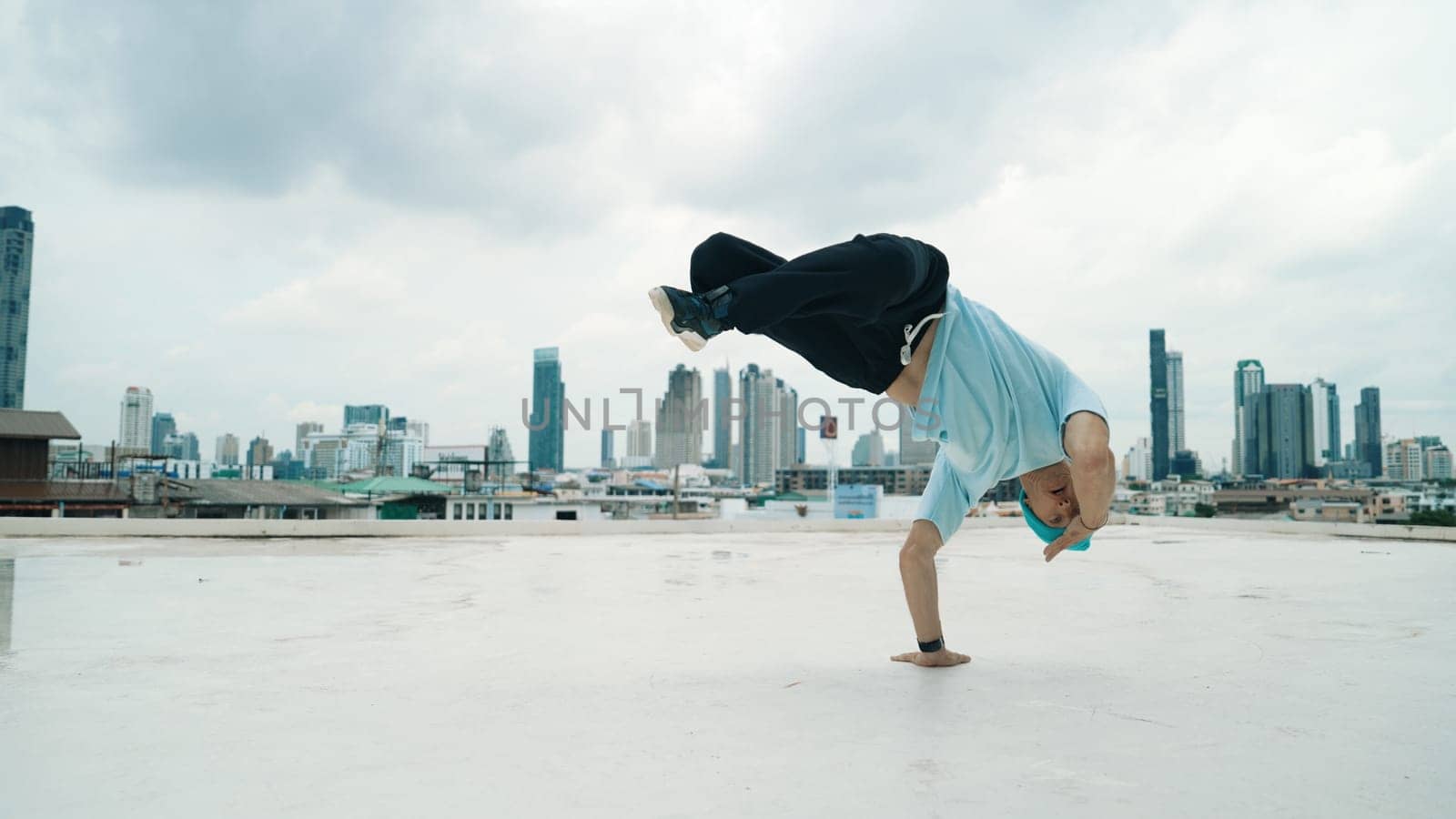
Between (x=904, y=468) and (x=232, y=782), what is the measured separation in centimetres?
4229

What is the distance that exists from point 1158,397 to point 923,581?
87727 millimetres

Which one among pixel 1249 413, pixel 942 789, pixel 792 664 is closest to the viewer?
pixel 942 789

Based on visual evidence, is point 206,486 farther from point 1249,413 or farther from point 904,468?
point 1249,413

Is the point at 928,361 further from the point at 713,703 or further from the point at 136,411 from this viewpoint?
the point at 136,411

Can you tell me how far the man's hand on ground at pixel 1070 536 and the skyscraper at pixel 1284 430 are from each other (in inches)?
1986

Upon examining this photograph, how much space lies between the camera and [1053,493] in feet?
9.67

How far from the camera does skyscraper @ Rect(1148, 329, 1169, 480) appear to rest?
69.4 m

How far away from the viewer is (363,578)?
5.73 meters

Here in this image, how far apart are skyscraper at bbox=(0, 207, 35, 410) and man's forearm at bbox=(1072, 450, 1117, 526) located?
72.1 metres

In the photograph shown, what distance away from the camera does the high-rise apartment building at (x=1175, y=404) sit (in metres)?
76.3

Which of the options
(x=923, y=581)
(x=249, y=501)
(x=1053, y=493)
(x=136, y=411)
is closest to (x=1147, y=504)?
(x=1053, y=493)

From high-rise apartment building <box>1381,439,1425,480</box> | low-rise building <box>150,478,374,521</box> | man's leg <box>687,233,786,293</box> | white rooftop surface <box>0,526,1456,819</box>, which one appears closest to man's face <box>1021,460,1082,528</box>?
white rooftop surface <box>0,526,1456,819</box>

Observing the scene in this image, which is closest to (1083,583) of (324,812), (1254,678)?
(1254,678)

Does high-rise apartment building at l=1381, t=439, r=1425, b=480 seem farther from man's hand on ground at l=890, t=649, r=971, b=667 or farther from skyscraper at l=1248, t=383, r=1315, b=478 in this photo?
man's hand on ground at l=890, t=649, r=971, b=667
